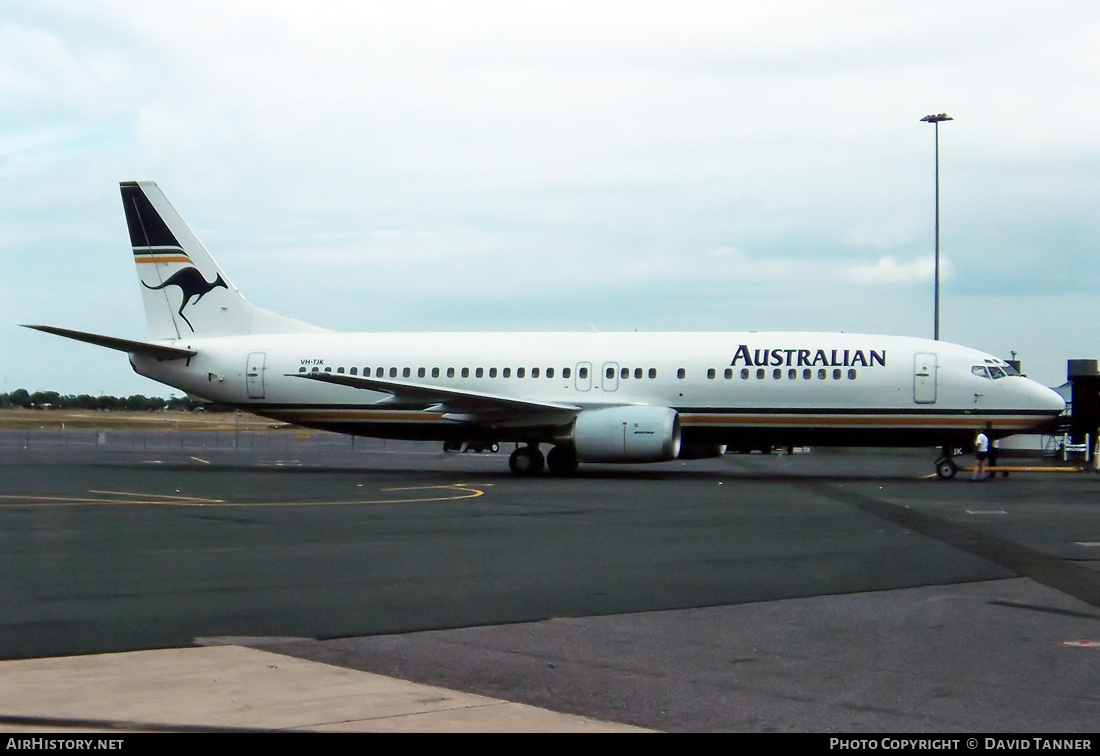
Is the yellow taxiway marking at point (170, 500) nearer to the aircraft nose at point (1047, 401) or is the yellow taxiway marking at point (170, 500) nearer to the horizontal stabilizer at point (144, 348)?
the horizontal stabilizer at point (144, 348)

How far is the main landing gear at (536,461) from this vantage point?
1286 inches

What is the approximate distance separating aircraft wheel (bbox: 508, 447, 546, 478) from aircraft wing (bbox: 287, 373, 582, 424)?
114cm

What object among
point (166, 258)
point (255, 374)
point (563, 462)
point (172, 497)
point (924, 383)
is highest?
point (166, 258)

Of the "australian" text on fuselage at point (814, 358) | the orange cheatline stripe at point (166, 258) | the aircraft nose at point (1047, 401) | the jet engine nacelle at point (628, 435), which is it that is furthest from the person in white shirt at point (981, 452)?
the orange cheatline stripe at point (166, 258)

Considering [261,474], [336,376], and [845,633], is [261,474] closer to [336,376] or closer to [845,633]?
[336,376]

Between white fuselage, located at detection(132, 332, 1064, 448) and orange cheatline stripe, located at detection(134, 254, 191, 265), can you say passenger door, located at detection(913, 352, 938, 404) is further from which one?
orange cheatline stripe, located at detection(134, 254, 191, 265)

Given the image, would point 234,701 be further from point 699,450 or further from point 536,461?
point 699,450

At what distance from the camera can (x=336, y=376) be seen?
31.2 m

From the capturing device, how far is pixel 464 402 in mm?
31250

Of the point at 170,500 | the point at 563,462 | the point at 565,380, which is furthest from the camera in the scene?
the point at 563,462

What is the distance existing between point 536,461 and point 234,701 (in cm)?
2550

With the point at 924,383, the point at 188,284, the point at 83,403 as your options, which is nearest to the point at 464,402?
the point at 188,284

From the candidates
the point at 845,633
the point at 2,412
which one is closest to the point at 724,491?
the point at 845,633
